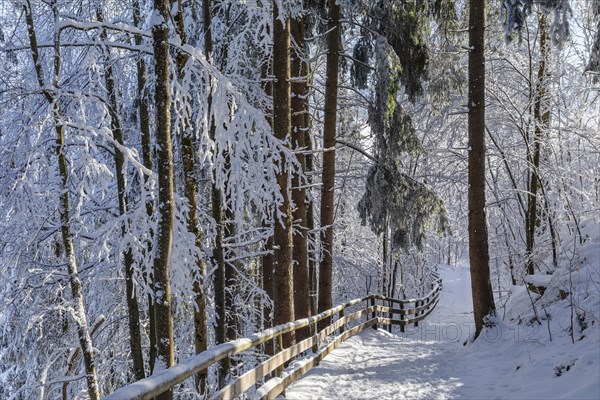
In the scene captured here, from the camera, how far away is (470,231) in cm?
1240

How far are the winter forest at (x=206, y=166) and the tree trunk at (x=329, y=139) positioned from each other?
1.9 inches

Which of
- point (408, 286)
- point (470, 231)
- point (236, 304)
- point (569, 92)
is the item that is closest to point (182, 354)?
point (236, 304)

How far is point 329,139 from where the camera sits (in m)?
13.1

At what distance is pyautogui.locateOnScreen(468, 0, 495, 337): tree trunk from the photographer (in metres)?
12.2

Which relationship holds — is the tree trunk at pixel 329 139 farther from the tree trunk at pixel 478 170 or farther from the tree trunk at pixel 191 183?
the tree trunk at pixel 191 183

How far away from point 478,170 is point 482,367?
4536 millimetres

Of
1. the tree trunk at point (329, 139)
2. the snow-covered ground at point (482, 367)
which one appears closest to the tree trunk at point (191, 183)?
the snow-covered ground at point (482, 367)

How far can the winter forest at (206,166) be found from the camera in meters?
8.20

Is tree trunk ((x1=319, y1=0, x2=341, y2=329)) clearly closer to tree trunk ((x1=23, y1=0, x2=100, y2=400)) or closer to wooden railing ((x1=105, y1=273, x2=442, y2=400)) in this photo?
wooden railing ((x1=105, y1=273, x2=442, y2=400))

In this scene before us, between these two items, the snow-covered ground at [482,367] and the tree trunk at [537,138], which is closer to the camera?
the snow-covered ground at [482,367]

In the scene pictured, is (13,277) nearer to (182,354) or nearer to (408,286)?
(182,354)

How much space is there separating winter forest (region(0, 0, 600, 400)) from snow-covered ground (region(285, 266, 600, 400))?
26 cm

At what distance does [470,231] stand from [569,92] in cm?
1021

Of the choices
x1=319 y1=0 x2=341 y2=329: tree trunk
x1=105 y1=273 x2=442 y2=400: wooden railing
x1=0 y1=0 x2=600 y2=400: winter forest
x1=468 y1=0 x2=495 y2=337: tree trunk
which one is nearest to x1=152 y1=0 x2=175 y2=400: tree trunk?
x1=0 y1=0 x2=600 y2=400: winter forest
